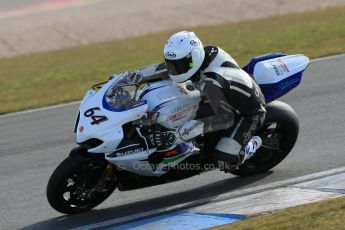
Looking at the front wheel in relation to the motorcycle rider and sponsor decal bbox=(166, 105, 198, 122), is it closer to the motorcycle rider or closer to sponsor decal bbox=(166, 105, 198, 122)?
the motorcycle rider

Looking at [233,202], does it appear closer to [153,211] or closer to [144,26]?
[153,211]

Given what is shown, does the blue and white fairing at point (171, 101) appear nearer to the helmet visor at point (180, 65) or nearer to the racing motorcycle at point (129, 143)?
the racing motorcycle at point (129, 143)

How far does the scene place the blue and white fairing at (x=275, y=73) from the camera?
294 inches

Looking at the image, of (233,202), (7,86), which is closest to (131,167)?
(233,202)

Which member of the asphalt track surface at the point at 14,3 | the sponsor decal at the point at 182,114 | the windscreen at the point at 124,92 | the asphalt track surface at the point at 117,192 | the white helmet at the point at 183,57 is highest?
the white helmet at the point at 183,57

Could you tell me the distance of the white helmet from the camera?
6691 millimetres

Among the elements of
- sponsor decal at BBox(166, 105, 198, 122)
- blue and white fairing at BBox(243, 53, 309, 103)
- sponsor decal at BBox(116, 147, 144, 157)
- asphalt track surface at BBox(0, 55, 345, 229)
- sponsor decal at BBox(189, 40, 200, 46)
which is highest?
sponsor decal at BBox(189, 40, 200, 46)

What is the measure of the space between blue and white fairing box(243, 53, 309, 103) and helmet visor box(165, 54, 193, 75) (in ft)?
3.36

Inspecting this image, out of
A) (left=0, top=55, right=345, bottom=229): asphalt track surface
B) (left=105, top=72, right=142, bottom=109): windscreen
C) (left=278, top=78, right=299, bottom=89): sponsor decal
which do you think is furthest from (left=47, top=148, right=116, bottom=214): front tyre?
(left=278, top=78, right=299, bottom=89): sponsor decal

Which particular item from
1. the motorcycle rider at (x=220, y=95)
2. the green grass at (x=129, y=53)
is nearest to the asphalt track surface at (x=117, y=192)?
the motorcycle rider at (x=220, y=95)

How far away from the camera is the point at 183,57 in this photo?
6688 mm

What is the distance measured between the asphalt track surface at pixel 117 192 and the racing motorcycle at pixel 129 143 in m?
0.26

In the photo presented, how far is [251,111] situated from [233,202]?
870 mm

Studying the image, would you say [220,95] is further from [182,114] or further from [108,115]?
[108,115]
